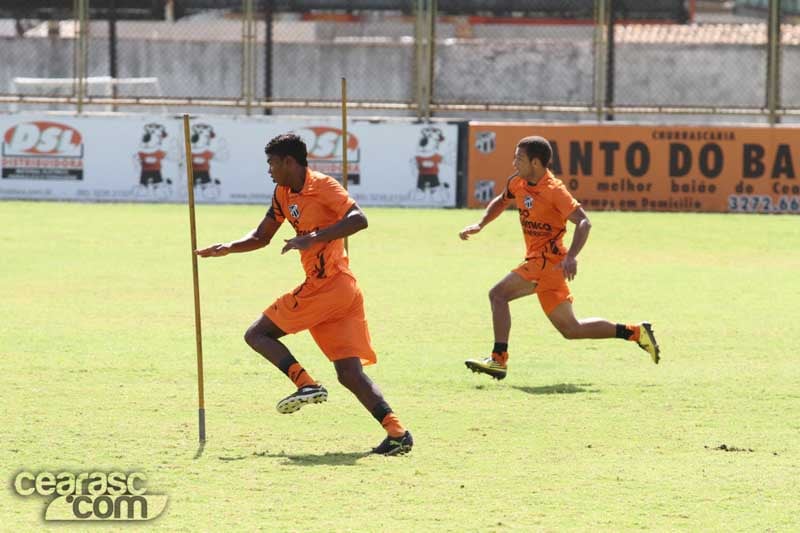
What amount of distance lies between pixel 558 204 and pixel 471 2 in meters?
A: 19.0

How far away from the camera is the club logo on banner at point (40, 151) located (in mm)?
25562

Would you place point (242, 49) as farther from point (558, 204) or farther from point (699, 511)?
point (699, 511)

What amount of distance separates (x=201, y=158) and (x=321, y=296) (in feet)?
56.8

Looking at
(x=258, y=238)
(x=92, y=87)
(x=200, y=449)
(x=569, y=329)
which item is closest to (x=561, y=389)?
(x=569, y=329)

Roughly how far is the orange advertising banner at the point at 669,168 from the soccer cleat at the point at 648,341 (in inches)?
533

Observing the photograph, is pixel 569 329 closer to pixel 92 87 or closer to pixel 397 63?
pixel 92 87

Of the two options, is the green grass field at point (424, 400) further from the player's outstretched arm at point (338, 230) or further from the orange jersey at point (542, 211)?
the player's outstretched arm at point (338, 230)

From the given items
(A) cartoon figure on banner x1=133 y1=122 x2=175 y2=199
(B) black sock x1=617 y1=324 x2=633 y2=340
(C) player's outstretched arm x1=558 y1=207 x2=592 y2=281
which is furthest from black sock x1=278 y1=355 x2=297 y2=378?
(A) cartoon figure on banner x1=133 y1=122 x2=175 y2=199

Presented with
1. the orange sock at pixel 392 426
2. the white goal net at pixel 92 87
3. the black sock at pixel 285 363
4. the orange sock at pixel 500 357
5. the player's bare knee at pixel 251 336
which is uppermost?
the white goal net at pixel 92 87

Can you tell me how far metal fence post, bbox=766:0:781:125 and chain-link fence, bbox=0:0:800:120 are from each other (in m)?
0.29

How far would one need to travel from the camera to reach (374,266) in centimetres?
1816

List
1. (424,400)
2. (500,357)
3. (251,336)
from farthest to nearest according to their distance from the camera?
(500,357) → (424,400) → (251,336)

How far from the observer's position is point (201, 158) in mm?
25547

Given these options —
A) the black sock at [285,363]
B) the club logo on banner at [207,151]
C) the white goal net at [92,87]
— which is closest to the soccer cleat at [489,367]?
the black sock at [285,363]
